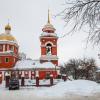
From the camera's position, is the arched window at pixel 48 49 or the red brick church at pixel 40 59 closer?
the red brick church at pixel 40 59

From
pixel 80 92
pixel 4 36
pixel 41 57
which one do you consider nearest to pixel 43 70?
pixel 41 57

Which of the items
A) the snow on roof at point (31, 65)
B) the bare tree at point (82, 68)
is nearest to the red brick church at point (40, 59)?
the snow on roof at point (31, 65)

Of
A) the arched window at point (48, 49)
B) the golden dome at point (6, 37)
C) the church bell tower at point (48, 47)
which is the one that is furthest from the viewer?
the golden dome at point (6, 37)

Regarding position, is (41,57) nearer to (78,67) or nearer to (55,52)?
(55,52)

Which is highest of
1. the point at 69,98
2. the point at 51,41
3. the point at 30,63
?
the point at 51,41

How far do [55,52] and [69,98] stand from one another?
4791cm

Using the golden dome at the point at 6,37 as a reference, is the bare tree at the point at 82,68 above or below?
below

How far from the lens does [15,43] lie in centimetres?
6794

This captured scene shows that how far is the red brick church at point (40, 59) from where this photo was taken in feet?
211

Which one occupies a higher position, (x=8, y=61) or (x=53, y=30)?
(x=53, y=30)

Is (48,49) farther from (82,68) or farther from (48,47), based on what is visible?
(82,68)

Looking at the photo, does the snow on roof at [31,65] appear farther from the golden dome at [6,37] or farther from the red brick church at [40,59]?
the golden dome at [6,37]

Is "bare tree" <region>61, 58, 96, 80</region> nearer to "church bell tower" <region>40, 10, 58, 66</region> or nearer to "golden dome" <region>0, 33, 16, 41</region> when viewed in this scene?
"church bell tower" <region>40, 10, 58, 66</region>

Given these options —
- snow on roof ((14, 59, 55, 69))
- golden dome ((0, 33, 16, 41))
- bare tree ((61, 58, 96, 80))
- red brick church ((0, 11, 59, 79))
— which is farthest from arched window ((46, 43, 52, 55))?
bare tree ((61, 58, 96, 80))
